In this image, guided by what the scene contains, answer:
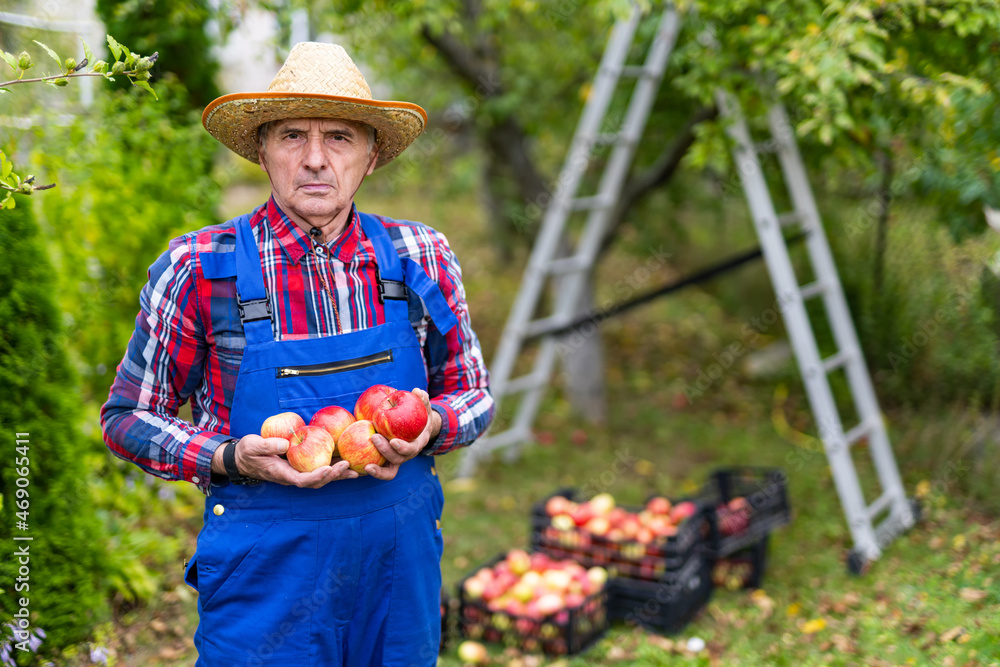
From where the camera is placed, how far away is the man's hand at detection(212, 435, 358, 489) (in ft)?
5.29

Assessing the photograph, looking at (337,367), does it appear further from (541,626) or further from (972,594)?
(972,594)

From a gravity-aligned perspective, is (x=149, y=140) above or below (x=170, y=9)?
below

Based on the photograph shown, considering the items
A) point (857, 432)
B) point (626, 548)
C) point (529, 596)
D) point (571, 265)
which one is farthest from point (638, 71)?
point (529, 596)

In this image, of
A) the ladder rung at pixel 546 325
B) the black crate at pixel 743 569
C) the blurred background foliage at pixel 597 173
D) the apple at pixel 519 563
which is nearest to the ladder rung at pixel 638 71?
the blurred background foliage at pixel 597 173

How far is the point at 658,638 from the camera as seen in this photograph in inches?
134

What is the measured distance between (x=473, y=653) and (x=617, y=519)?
1.00m

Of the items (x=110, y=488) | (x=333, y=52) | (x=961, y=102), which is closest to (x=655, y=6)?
(x=961, y=102)

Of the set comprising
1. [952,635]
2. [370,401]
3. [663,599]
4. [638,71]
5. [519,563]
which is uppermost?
[638,71]

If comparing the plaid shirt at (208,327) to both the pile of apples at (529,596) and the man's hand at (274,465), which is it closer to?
the man's hand at (274,465)

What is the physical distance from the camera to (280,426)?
1657 millimetres

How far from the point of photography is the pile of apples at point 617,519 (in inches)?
144

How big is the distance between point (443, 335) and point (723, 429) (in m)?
4.59

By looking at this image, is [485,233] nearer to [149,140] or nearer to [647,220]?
[647,220]

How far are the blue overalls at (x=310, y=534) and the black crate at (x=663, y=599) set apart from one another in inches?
72.1
